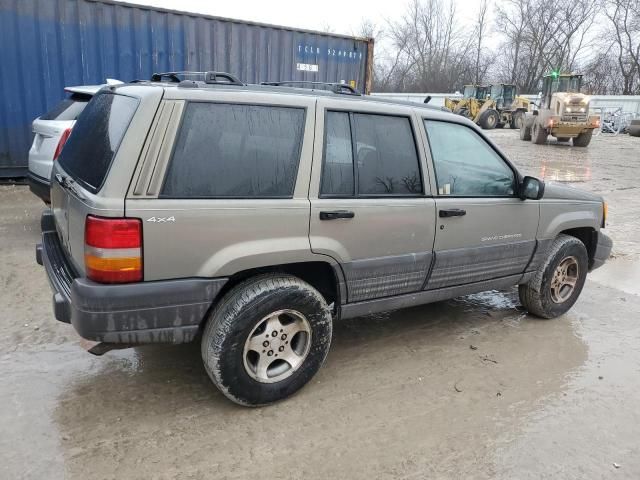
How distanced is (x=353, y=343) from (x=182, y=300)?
163 centimetres

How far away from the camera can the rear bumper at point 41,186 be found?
224 inches

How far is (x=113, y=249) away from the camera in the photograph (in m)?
2.44

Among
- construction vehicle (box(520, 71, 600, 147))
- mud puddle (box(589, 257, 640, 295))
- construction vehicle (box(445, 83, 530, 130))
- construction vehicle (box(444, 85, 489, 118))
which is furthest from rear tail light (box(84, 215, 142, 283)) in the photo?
construction vehicle (box(445, 83, 530, 130))

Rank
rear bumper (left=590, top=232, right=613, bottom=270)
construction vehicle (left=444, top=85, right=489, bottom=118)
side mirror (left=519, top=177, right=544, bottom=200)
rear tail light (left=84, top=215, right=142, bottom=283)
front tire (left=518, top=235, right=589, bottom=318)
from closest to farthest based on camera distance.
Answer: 1. rear tail light (left=84, top=215, right=142, bottom=283)
2. side mirror (left=519, top=177, right=544, bottom=200)
3. front tire (left=518, top=235, right=589, bottom=318)
4. rear bumper (left=590, top=232, right=613, bottom=270)
5. construction vehicle (left=444, top=85, right=489, bottom=118)

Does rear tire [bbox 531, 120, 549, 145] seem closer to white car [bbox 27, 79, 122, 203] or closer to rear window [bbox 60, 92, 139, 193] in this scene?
white car [bbox 27, 79, 122, 203]

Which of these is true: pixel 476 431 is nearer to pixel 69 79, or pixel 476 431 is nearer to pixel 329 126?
pixel 329 126

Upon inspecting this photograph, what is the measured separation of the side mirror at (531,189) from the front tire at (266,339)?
180cm

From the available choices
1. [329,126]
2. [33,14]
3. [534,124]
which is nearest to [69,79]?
[33,14]

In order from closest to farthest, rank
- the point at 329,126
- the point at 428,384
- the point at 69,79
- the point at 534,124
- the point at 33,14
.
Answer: the point at 329,126 < the point at 428,384 < the point at 33,14 < the point at 69,79 < the point at 534,124

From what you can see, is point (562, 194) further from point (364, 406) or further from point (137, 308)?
point (137, 308)

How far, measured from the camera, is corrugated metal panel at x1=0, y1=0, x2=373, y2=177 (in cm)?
831

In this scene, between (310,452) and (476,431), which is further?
(476,431)

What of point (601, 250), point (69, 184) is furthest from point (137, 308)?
point (601, 250)

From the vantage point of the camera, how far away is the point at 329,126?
3.05 m
